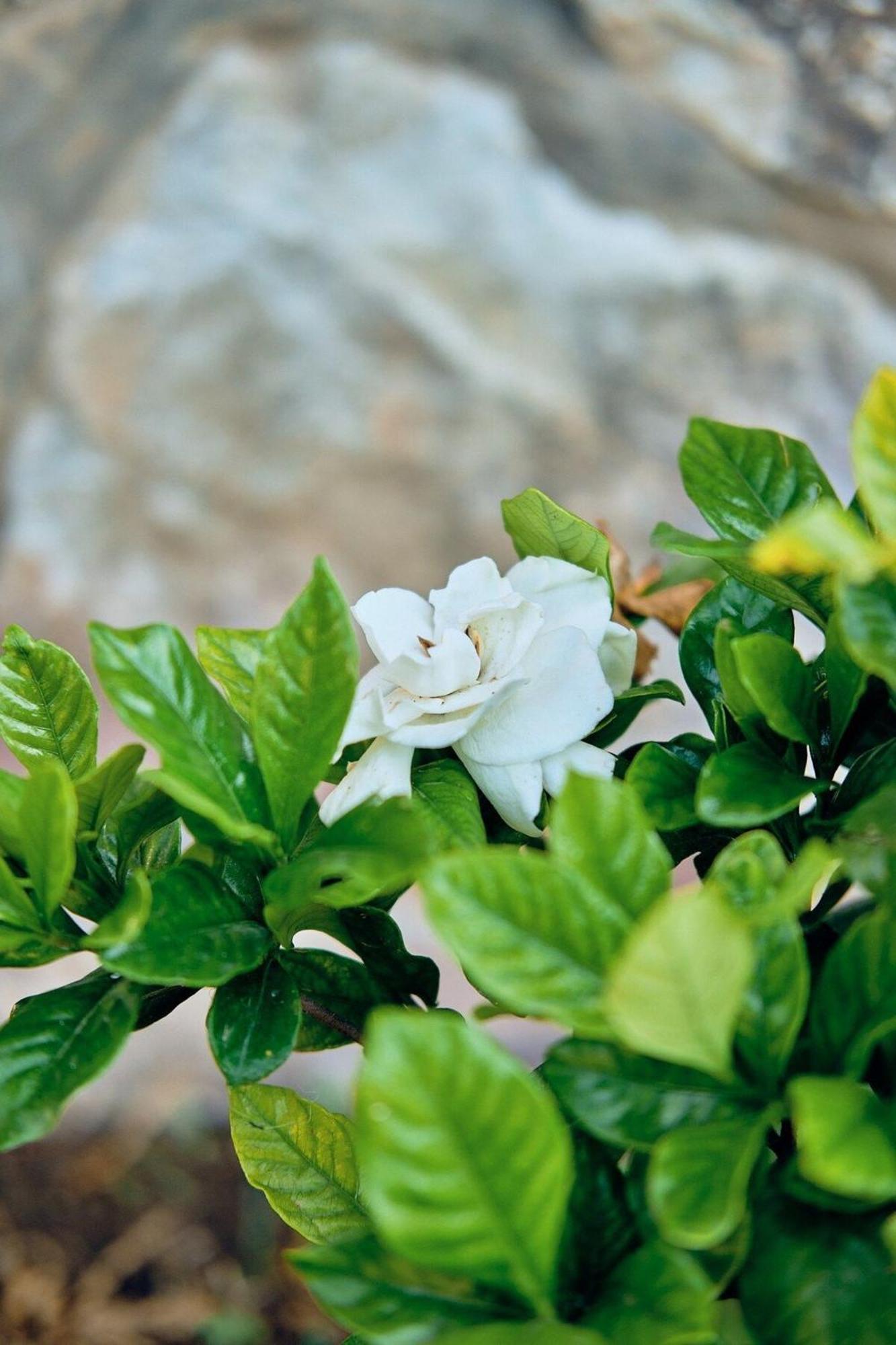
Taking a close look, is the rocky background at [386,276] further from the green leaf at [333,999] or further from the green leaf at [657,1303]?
the green leaf at [657,1303]

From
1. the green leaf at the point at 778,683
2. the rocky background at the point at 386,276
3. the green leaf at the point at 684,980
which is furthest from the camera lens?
the rocky background at the point at 386,276

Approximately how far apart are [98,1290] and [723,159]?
1.83m

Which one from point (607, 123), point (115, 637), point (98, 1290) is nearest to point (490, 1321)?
point (115, 637)

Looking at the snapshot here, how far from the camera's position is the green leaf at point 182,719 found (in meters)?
0.33

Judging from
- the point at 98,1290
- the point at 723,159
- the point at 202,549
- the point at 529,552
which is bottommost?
the point at 98,1290

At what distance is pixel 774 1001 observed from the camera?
297 mm

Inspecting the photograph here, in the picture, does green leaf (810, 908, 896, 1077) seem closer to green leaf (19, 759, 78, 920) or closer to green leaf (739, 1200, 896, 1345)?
green leaf (739, 1200, 896, 1345)

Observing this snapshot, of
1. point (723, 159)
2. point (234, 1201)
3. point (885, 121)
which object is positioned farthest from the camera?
point (723, 159)

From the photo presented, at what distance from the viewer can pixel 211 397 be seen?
216 centimetres

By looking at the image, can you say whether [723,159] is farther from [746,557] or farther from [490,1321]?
[490,1321]

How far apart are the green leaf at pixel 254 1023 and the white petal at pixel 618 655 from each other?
156 millimetres

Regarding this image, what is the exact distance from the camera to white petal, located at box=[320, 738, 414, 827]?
387mm

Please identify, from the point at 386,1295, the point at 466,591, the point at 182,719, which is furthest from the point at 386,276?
the point at 386,1295

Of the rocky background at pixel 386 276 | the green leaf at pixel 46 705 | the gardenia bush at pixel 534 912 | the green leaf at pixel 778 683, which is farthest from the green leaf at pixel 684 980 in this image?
the rocky background at pixel 386 276
